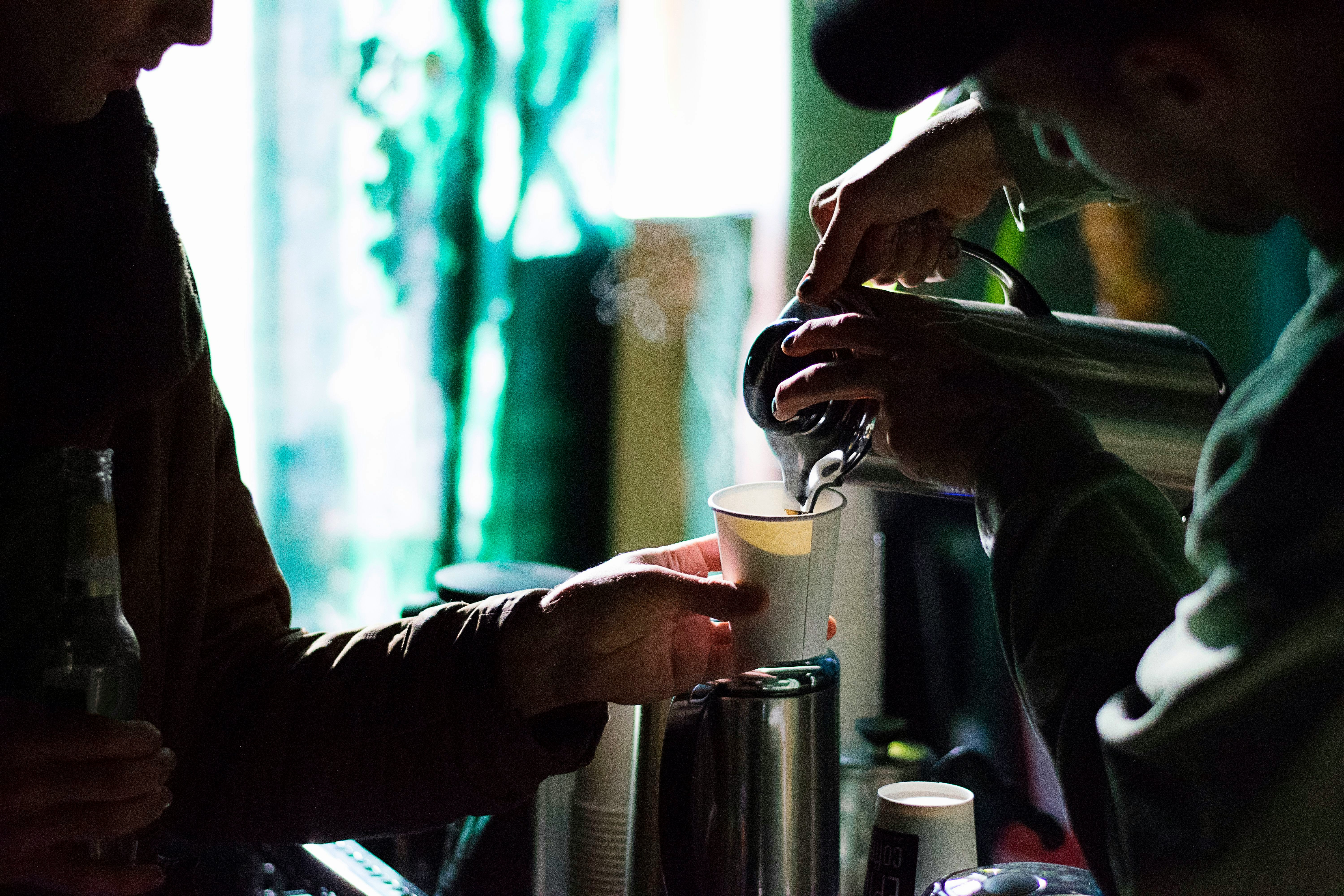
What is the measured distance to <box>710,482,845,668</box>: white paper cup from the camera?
845 millimetres

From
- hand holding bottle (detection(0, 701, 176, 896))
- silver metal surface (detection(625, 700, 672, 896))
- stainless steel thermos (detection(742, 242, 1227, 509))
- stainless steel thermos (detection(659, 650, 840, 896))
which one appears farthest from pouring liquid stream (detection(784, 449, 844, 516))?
hand holding bottle (detection(0, 701, 176, 896))

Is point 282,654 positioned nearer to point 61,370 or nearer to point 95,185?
point 61,370

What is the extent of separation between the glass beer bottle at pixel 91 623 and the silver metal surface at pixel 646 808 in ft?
1.37

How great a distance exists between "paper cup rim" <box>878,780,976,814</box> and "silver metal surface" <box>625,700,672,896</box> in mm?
196

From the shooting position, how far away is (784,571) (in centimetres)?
→ 85

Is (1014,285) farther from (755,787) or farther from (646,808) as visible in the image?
(646,808)

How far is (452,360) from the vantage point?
6.97 ft

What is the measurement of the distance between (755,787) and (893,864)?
0.48 ft

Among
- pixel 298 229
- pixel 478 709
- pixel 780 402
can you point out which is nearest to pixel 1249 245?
pixel 780 402

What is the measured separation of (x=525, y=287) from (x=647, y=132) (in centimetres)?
35

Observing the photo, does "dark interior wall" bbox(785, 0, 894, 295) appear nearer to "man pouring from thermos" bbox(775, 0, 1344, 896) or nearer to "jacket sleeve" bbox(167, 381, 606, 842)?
"jacket sleeve" bbox(167, 381, 606, 842)

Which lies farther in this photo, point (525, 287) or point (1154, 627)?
point (525, 287)

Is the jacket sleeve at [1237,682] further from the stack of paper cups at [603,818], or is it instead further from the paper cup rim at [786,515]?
the stack of paper cups at [603,818]

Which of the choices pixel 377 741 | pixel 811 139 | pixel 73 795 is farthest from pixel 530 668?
pixel 811 139
